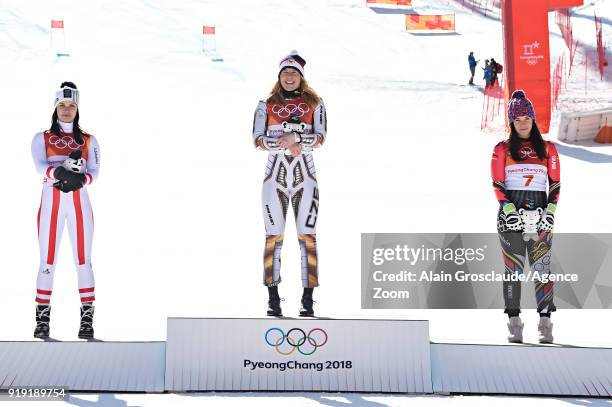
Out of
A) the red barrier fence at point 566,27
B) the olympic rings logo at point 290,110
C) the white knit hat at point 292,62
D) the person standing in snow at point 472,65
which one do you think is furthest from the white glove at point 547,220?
the red barrier fence at point 566,27

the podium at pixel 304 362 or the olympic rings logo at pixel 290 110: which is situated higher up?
the olympic rings logo at pixel 290 110

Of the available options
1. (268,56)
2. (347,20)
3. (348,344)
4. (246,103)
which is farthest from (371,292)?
(347,20)

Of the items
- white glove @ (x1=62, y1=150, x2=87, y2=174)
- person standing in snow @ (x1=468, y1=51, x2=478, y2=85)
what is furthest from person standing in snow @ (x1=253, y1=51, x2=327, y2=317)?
person standing in snow @ (x1=468, y1=51, x2=478, y2=85)

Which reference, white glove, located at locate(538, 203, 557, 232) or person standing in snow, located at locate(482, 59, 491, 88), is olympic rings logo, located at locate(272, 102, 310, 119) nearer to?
white glove, located at locate(538, 203, 557, 232)

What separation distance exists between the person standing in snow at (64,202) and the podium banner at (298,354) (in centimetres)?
88

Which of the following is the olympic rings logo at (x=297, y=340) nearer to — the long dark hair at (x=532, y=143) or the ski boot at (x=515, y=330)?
the ski boot at (x=515, y=330)

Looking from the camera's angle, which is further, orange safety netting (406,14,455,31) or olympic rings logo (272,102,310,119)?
orange safety netting (406,14,455,31)

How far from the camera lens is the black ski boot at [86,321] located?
26.4 feet

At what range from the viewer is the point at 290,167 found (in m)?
8.26

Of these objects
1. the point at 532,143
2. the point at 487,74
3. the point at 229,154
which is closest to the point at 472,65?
the point at 487,74

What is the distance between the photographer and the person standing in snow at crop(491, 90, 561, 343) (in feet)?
26.5

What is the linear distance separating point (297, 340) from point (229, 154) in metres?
12.9

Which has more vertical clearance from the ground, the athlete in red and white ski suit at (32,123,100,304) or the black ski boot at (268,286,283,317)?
the athlete in red and white ski suit at (32,123,100,304)

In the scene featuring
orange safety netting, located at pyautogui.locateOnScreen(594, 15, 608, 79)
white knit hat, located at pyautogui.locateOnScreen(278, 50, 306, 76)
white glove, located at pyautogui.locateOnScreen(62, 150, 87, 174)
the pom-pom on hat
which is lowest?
white glove, located at pyautogui.locateOnScreen(62, 150, 87, 174)
